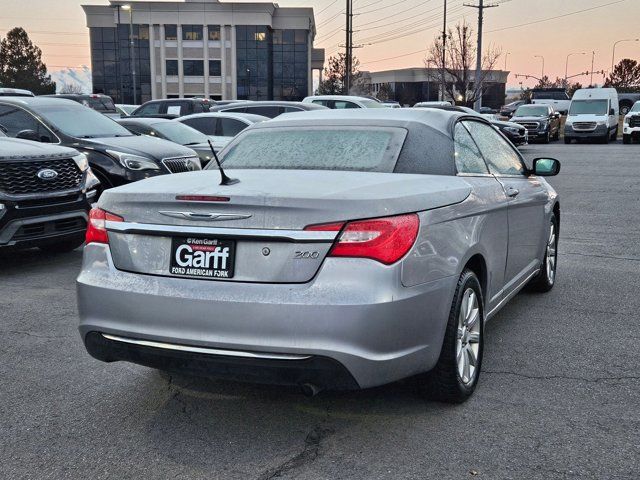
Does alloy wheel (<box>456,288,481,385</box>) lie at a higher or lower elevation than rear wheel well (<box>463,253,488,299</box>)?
lower

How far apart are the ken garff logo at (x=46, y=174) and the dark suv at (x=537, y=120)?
27364 millimetres

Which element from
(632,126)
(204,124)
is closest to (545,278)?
(204,124)

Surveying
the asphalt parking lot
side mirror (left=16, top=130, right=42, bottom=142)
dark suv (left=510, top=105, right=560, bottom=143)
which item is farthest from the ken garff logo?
dark suv (left=510, top=105, right=560, bottom=143)

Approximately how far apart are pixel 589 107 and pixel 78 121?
27478mm

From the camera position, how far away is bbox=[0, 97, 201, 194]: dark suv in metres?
9.66

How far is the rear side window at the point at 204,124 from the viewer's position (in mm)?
15805

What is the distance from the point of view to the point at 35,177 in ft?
24.8

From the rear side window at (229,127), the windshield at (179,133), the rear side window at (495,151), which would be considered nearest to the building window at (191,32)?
the rear side window at (229,127)

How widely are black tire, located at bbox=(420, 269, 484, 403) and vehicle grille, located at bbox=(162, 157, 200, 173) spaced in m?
6.87

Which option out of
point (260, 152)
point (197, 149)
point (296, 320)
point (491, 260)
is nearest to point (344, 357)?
point (296, 320)

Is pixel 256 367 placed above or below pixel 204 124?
below

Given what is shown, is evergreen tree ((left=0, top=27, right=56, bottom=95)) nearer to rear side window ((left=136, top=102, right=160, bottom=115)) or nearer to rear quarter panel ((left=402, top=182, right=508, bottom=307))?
rear side window ((left=136, top=102, right=160, bottom=115))

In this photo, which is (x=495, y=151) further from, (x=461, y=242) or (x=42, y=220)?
(x=42, y=220)

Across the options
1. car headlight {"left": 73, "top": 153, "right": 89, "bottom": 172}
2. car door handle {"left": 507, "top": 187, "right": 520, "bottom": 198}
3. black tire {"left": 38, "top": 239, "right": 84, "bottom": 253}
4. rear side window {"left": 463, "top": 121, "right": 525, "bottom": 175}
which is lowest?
black tire {"left": 38, "top": 239, "right": 84, "bottom": 253}
